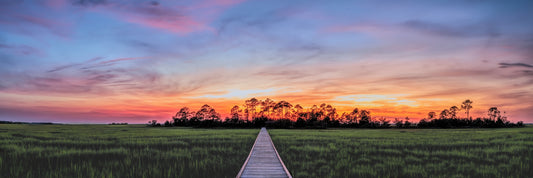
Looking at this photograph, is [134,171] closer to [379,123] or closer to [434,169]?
[434,169]

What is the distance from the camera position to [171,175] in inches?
360

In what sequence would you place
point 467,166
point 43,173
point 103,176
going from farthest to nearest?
point 467,166
point 43,173
point 103,176

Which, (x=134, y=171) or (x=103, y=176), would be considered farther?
(x=134, y=171)

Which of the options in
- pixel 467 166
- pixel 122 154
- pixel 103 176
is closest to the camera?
pixel 103 176

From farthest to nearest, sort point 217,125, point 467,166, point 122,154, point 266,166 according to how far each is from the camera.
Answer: point 217,125, point 122,154, point 467,166, point 266,166

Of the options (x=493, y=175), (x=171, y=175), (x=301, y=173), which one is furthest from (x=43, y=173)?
(x=493, y=175)

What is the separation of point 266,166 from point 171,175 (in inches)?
120

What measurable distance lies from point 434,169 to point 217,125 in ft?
198

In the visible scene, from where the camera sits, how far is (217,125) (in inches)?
2692

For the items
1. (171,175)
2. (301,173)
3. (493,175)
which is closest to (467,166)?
(493,175)

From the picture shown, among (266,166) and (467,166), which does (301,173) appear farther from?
(467,166)

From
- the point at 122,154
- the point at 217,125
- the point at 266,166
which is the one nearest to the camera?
the point at 266,166

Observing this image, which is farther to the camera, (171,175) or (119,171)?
(119,171)

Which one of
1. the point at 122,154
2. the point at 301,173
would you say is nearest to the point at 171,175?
the point at 301,173
